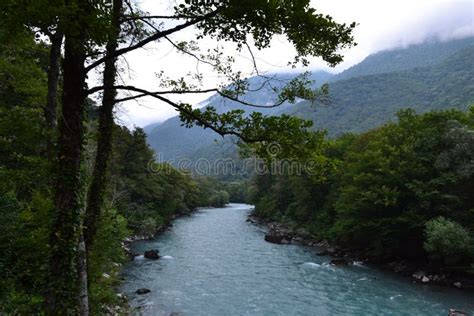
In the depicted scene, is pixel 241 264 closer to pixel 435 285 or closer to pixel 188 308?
pixel 188 308

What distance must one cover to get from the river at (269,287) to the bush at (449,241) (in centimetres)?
220

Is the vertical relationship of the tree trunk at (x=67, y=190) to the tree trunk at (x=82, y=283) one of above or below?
above

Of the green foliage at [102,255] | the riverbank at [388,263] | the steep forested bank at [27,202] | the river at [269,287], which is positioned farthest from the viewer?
the riverbank at [388,263]

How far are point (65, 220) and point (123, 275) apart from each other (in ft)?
64.2

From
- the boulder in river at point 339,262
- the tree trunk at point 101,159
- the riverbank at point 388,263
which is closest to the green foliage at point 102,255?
the tree trunk at point 101,159

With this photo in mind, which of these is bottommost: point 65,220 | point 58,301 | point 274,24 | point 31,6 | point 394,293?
point 394,293

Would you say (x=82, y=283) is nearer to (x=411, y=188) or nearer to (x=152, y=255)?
(x=152, y=255)

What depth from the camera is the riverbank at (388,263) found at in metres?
22.2

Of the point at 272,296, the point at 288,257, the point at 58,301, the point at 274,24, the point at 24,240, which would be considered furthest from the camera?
the point at 288,257

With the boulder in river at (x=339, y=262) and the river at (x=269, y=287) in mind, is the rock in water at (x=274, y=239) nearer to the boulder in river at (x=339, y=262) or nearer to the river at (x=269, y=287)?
the river at (x=269, y=287)

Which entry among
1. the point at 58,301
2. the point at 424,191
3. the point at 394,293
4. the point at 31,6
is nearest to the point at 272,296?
the point at 394,293

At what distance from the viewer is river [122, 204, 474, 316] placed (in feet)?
58.9

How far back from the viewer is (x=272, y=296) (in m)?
19.8

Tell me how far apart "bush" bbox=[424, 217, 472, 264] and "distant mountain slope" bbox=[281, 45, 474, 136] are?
104138mm
